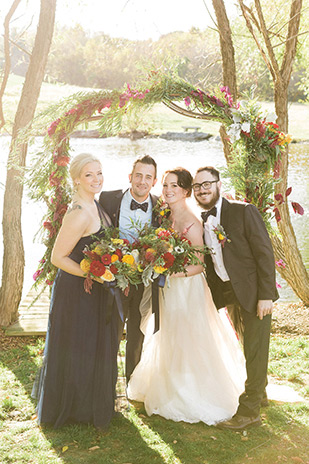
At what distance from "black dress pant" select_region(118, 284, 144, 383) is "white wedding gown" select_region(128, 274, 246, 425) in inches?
8.9

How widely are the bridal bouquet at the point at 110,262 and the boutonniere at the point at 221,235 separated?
682mm

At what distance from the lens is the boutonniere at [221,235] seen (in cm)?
430

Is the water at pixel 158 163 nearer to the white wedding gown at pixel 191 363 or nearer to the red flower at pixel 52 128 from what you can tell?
the white wedding gown at pixel 191 363

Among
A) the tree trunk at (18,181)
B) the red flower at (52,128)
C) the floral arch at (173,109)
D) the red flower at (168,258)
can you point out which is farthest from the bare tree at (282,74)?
the red flower at (168,258)

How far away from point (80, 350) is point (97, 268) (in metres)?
0.82

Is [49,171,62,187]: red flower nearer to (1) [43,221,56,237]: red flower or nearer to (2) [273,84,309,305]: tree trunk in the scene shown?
(1) [43,221,56,237]: red flower

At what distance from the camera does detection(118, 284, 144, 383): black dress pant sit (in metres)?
4.85

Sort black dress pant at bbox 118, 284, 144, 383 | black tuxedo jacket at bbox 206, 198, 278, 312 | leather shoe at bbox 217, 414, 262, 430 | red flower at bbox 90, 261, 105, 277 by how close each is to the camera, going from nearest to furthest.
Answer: red flower at bbox 90, 261, 105, 277 → black tuxedo jacket at bbox 206, 198, 278, 312 → leather shoe at bbox 217, 414, 262, 430 → black dress pant at bbox 118, 284, 144, 383

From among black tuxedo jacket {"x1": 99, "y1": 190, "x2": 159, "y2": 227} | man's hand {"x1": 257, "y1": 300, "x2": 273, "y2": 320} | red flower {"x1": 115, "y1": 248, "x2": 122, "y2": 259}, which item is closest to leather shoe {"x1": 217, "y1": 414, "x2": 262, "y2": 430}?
man's hand {"x1": 257, "y1": 300, "x2": 273, "y2": 320}

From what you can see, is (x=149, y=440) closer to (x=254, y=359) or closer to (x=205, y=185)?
(x=254, y=359)

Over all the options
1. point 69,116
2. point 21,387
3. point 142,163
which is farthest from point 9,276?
point 142,163

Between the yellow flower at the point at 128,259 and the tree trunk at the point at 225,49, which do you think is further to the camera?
the tree trunk at the point at 225,49

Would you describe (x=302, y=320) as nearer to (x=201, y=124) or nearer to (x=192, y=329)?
(x=192, y=329)

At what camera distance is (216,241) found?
4496 mm
